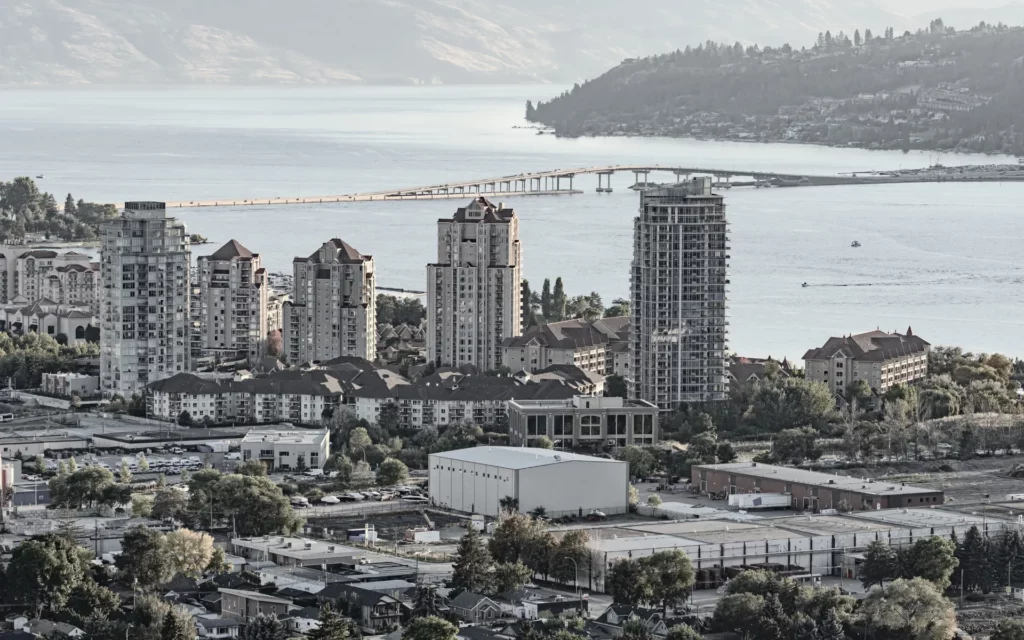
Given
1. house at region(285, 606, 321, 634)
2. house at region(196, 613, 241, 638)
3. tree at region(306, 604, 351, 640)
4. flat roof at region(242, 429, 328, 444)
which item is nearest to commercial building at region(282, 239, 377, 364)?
flat roof at region(242, 429, 328, 444)

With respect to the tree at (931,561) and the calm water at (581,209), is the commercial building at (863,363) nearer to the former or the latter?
the calm water at (581,209)

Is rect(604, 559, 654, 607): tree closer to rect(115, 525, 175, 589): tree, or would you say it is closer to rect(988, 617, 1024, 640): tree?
rect(988, 617, 1024, 640): tree

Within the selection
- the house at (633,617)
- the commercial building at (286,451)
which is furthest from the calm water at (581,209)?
the house at (633,617)

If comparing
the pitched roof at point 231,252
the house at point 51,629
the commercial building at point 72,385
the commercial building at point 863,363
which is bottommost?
the house at point 51,629

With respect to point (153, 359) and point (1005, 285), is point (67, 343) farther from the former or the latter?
point (1005, 285)

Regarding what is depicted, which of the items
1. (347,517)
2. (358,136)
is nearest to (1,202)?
(347,517)
